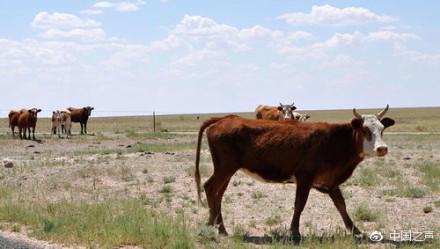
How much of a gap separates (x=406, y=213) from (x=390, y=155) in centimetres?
1390

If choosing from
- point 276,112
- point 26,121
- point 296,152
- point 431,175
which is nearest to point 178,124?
point 26,121

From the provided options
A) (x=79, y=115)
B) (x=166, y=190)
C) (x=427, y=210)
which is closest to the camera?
(x=427, y=210)

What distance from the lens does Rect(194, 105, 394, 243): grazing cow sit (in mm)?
→ 10828

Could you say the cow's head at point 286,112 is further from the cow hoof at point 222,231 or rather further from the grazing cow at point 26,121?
the cow hoof at point 222,231

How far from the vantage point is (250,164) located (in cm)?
1120

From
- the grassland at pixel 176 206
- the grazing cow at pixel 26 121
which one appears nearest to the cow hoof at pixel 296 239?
the grassland at pixel 176 206

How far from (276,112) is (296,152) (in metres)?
21.8

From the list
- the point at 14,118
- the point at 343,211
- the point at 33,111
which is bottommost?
the point at 343,211

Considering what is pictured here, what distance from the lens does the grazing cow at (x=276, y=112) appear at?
30.2m

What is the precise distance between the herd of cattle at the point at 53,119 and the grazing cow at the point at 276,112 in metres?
13.9

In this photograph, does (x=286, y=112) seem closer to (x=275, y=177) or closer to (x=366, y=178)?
(x=366, y=178)

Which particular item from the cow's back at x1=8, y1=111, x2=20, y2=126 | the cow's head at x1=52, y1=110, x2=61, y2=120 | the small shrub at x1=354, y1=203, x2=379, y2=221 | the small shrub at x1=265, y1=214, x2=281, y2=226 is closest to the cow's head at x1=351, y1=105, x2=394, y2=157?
the small shrub at x1=354, y1=203, x2=379, y2=221

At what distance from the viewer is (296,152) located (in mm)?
10977

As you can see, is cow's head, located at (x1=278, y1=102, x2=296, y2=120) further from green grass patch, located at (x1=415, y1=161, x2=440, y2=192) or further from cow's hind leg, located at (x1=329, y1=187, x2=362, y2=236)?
cow's hind leg, located at (x1=329, y1=187, x2=362, y2=236)
